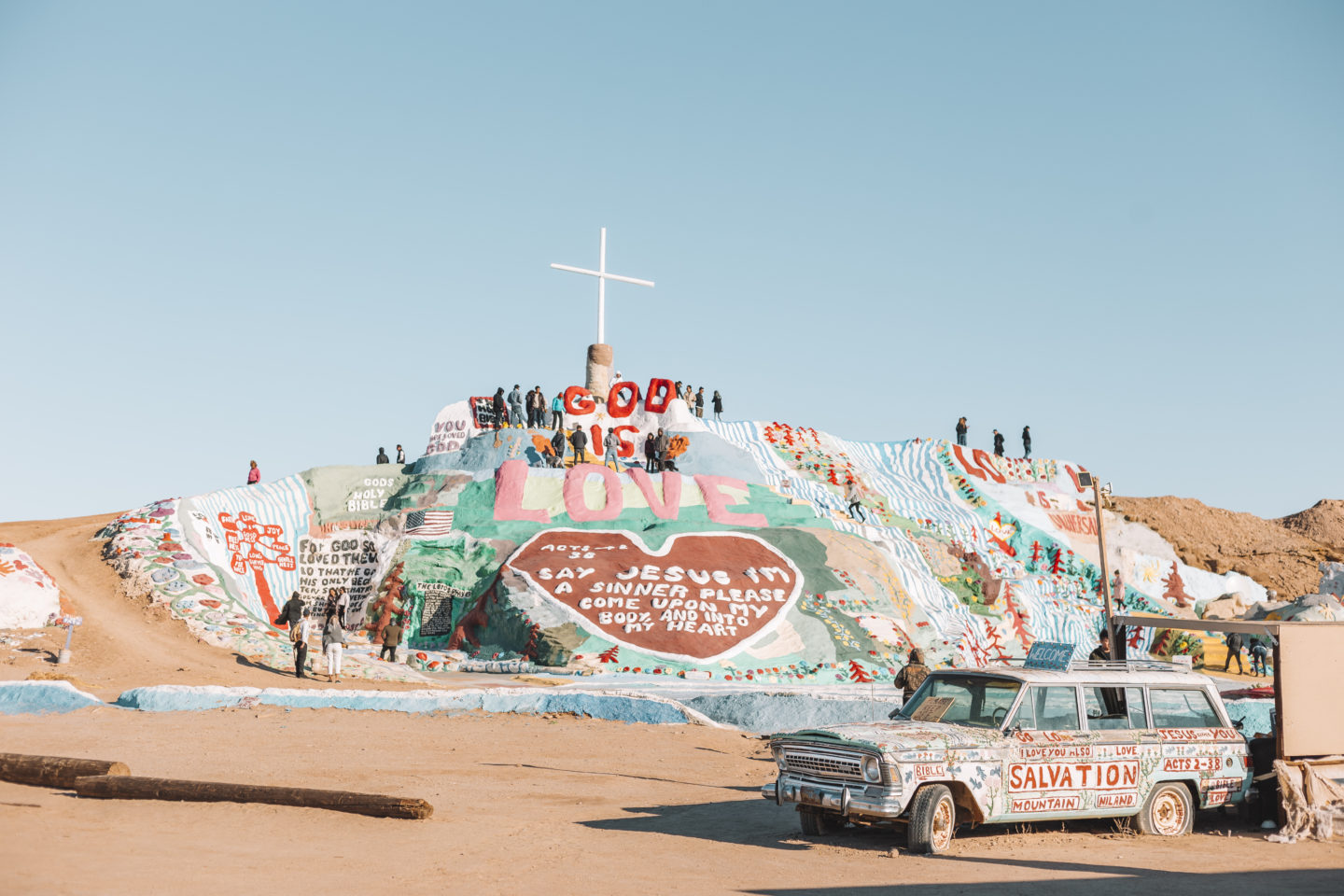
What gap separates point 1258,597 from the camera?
4753 cm

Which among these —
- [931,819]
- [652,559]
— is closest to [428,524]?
[652,559]

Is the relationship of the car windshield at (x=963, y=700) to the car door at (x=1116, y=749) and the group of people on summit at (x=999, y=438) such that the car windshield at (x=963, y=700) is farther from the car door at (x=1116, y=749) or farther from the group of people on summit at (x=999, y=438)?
the group of people on summit at (x=999, y=438)

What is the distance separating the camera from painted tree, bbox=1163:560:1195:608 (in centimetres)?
4466

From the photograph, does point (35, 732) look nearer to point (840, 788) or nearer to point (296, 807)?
point (296, 807)

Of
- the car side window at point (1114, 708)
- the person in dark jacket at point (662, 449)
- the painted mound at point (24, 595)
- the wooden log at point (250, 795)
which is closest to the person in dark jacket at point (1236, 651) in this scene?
the person in dark jacket at point (662, 449)

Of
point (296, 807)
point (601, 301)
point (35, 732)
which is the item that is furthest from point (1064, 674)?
point (601, 301)

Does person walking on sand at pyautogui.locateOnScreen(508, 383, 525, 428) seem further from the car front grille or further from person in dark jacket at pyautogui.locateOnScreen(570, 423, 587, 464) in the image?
the car front grille

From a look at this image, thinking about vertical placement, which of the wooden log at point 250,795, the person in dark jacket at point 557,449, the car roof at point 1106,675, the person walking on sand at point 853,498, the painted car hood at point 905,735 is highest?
the person in dark jacket at point 557,449

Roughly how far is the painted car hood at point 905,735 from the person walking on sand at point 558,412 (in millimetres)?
31299

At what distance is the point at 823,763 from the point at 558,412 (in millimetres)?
32752

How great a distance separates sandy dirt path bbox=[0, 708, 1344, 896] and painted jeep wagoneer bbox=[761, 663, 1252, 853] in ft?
1.26

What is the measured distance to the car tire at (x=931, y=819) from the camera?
32.9 ft

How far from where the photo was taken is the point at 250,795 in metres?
11.5

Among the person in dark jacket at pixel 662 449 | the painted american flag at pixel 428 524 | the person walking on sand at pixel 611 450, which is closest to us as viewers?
the painted american flag at pixel 428 524
